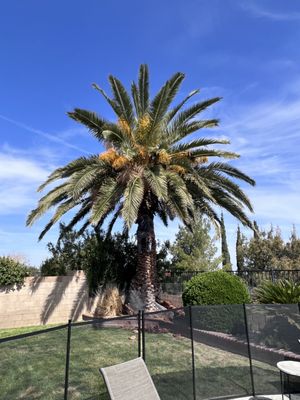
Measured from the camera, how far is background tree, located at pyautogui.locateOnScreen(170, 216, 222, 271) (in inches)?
1177

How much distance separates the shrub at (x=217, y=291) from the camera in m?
11.3

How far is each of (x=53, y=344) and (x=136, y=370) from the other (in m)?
1.54

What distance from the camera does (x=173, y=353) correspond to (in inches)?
276

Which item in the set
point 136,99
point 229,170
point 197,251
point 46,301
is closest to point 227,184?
point 229,170

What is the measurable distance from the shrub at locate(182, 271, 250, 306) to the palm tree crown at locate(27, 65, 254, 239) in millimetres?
2682

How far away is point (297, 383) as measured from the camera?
590cm

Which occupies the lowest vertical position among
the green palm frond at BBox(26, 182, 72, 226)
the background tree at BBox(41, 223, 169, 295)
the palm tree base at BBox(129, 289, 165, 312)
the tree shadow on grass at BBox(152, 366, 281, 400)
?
the tree shadow on grass at BBox(152, 366, 281, 400)

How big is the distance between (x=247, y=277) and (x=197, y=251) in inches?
612

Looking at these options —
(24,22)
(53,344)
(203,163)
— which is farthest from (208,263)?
(53,344)

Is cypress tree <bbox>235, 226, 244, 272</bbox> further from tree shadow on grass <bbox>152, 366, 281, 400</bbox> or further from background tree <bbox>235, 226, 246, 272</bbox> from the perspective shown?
tree shadow on grass <bbox>152, 366, 281, 400</bbox>

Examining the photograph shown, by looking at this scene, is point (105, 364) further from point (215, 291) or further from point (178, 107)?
point (178, 107)

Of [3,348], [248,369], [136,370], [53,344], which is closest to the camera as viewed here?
[3,348]

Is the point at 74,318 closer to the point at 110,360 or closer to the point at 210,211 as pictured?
the point at 210,211

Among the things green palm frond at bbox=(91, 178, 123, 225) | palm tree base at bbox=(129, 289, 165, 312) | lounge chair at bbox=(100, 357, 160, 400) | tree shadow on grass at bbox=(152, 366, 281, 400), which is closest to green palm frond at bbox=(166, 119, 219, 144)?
green palm frond at bbox=(91, 178, 123, 225)
